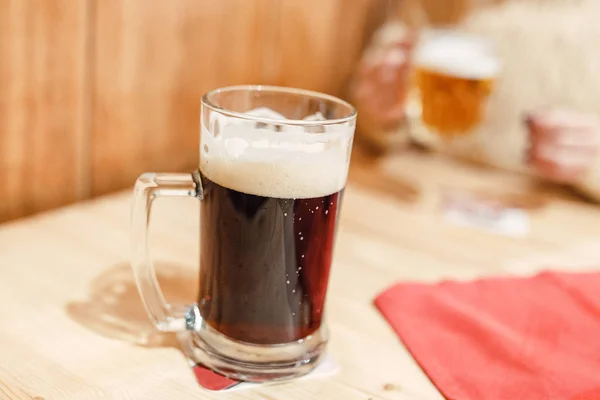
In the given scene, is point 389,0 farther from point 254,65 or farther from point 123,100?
point 123,100

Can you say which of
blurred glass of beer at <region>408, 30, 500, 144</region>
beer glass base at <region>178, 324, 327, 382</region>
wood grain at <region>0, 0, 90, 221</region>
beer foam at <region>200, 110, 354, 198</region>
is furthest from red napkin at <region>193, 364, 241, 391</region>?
blurred glass of beer at <region>408, 30, 500, 144</region>

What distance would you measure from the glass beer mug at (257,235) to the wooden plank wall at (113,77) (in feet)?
1.16

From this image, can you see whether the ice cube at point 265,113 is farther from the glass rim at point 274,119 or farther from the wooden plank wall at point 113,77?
the wooden plank wall at point 113,77

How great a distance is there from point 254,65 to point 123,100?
32 cm

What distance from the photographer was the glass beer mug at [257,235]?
527 mm

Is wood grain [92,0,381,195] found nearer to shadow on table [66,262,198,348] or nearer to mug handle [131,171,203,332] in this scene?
shadow on table [66,262,198,348]

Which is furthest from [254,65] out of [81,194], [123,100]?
[81,194]

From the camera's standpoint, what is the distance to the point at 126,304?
2.21ft

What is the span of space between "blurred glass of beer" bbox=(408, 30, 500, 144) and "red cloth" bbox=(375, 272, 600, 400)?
15.3 inches

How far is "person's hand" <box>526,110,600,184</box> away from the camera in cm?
110

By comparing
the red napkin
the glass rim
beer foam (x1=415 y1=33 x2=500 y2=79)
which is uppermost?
beer foam (x1=415 y1=33 x2=500 y2=79)

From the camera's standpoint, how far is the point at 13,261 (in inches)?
29.2

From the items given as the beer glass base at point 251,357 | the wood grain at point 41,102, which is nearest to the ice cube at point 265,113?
the beer glass base at point 251,357

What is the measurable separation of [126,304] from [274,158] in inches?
10.5
